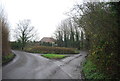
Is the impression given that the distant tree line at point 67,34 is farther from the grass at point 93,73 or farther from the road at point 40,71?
the grass at point 93,73

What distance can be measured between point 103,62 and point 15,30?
143 ft

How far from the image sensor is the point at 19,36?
4559 cm

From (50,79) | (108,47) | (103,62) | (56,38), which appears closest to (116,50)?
(108,47)

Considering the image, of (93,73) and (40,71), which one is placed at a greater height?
(93,73)

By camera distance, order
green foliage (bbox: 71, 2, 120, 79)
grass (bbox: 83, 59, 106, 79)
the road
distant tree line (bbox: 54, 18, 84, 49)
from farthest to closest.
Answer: distant tree line (bbox: 54, 18, 84, 49) → the road → grass (bbox: 83, 59, 106, 79) → green foliage (bbox: 71, 2, 120, 79)

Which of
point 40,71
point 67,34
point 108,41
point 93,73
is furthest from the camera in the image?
point 67,34

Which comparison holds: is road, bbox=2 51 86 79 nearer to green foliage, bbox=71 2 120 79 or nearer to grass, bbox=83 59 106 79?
grass, bbox=83 59 106 79

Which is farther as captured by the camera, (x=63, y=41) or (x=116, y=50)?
(x=63, y=41)

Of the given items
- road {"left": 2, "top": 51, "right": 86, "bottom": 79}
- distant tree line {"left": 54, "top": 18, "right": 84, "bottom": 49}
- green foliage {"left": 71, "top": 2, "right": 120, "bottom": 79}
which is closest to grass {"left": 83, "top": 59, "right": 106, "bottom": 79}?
green foliage {"left": 71, "top": 2, "right": 120, "bottom": 79}

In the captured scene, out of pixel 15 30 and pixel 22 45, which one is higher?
pixel 15 30

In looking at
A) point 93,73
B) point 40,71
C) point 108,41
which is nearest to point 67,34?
point 40,71

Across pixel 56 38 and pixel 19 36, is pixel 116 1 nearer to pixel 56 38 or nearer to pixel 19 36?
pixel 19 36

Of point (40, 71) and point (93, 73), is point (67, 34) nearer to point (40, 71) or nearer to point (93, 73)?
point (40, 71)

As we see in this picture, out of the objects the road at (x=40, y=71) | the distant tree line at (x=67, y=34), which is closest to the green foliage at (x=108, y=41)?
the road at (x=40, y=71)
